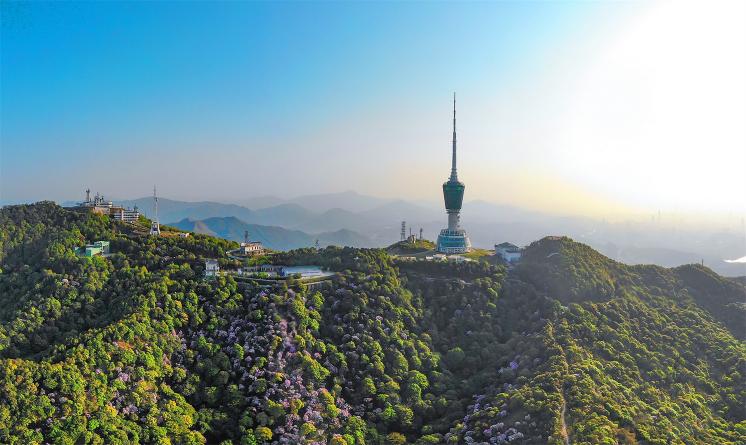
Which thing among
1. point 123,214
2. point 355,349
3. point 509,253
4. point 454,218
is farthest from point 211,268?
point 454,218

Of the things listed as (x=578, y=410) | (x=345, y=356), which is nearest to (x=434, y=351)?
(x=345, y=356)

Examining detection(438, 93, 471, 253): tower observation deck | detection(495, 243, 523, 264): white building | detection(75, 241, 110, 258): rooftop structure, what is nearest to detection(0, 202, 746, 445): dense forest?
detection(75, 241, 110, 258): rooftop structure

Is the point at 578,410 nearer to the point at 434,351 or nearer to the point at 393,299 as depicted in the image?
the point at 434,351

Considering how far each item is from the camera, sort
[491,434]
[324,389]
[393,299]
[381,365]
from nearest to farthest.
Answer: [491,434] < [324,389] < [381,365] < [393,299]

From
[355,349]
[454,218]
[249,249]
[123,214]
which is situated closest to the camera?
[355,349]

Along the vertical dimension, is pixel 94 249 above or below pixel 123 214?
below

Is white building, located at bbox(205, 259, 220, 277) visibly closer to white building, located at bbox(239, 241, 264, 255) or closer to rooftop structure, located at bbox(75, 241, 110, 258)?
white building, located at bbox(239, 241, 264, 255)

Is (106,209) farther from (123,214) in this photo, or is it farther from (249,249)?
(249,249)
